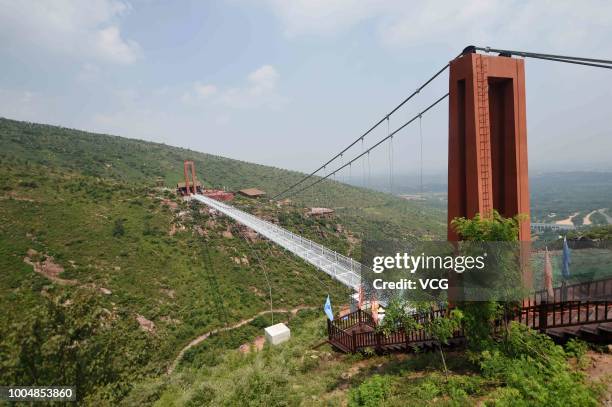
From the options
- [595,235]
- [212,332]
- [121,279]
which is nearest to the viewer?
[595,235]

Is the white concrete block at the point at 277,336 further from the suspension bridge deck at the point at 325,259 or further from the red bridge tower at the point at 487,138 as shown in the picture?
the red bridge tower at the point at 487,138

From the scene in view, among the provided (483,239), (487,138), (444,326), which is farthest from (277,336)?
(487,138)

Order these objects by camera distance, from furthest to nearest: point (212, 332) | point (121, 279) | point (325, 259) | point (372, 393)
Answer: point (121, 279) → point (212, 332) → point (325, 259) → point (372, 393)

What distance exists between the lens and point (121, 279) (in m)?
16.5

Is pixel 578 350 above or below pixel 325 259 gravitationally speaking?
below

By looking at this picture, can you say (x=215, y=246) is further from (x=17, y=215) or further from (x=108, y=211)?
(x=17, y=215)

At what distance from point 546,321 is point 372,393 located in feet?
10.8

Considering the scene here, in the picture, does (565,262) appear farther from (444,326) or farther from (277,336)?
(277,336)

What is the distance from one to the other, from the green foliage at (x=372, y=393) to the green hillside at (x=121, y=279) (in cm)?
489

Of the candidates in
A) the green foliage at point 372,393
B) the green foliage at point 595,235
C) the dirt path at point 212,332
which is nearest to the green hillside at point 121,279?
the dirt path at point 212,332

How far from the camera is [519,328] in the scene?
4762mm

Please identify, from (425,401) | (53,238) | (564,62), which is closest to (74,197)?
(53,238)

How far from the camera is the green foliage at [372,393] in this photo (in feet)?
16.7

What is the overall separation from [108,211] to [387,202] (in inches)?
2110
